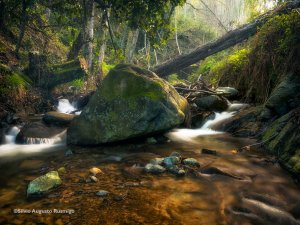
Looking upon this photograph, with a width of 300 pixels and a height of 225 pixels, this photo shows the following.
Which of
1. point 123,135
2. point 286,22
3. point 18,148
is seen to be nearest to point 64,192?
point 123,135

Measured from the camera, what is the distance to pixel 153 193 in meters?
3.43

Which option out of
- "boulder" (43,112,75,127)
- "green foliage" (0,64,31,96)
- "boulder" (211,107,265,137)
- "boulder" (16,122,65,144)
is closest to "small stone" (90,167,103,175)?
"boulder" (16,122,65,144)

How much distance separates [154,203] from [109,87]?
3869 mm

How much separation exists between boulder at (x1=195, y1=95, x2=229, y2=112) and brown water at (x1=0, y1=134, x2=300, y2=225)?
11.8ft

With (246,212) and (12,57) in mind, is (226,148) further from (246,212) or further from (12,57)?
(12,57)

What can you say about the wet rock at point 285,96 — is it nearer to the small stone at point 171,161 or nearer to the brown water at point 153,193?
the brown water at point 153,193

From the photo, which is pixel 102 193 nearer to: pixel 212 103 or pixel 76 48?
pixel 212 103

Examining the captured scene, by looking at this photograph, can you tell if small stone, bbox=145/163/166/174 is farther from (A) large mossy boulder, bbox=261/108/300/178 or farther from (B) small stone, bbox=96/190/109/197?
(A) large mossy boulder, bbox=261/108/300/178

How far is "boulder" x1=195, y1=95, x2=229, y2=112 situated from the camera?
8616 millimetres

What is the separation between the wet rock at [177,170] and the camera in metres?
4.05

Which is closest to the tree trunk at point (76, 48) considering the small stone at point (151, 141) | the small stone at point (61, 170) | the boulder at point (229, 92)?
the boulder at point (229, 92)

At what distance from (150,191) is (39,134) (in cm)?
407

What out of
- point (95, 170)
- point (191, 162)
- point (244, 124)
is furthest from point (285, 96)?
point (95, 170)

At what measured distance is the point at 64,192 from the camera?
342 cm
